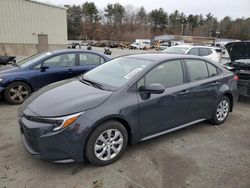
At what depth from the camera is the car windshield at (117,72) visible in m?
3.29

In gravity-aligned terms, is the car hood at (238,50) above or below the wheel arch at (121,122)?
above

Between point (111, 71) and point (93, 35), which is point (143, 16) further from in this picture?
point (111, 71)

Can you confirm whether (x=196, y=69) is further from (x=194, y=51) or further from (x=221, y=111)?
(x=194, y=51)

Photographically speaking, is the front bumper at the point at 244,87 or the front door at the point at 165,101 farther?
the front bumper at the point at 244,87

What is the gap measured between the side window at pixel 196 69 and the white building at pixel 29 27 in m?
18.1

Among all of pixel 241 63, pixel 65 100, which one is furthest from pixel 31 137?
pixel 241 63

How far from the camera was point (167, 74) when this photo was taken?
11.8 ft

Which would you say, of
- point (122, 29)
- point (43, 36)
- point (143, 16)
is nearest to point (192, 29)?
point (143, 16)

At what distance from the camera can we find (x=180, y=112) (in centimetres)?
367

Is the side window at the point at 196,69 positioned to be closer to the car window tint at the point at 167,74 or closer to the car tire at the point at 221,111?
the car window tint at the point at 167,74

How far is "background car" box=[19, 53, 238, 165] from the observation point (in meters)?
2.67

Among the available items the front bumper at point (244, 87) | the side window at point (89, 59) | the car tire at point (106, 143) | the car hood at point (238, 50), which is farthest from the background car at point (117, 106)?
the car hood at point (238, 50)

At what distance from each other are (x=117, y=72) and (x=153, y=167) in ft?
5.08

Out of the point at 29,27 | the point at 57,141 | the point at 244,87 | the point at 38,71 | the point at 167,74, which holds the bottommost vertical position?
the point at 57,141
